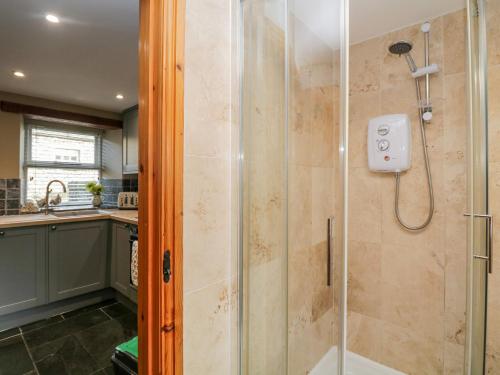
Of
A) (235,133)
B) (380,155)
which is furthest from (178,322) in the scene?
(380,155)

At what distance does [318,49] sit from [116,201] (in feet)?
11.5

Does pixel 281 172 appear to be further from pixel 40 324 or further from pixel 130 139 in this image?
pixel 130 139

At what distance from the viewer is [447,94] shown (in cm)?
155

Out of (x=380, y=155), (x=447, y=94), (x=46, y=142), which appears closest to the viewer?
(x=447, y=94)

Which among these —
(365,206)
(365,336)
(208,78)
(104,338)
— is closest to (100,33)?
(208,78)

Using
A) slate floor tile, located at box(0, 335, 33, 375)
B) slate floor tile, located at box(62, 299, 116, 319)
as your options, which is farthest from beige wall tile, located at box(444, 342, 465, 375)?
slate floor tile, located at box(62, 299, 116, 319)

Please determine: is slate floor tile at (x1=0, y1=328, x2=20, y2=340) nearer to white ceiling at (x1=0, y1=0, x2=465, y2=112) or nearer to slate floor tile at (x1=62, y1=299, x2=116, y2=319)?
slate floor tile at (x1=62, y1=299, x2=116, y2=319)

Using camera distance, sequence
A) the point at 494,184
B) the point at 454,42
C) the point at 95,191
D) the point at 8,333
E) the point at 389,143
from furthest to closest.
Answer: the point at 95,191, the point at 8,333, the point at 389,143, the point at 454,42, the point at 494,184

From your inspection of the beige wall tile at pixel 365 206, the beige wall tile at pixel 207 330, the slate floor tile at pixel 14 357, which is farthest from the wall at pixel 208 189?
the slate floor tile at pixel 14 357

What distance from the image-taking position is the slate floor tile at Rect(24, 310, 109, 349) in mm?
2129

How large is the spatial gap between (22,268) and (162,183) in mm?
2523

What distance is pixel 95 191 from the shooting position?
→ 11.4 ft

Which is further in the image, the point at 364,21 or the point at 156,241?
the point at 364,21

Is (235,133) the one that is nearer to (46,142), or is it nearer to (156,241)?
(156,241)
